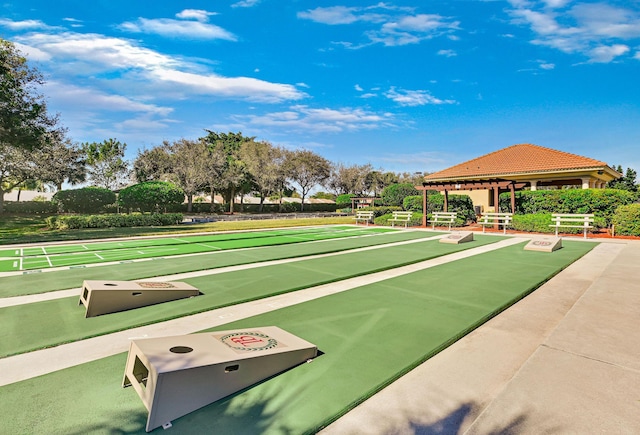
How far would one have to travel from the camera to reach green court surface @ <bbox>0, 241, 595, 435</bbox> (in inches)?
99.0

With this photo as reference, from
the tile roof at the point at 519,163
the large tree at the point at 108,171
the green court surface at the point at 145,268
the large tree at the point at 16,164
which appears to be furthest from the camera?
the large tree at the point at 108,171

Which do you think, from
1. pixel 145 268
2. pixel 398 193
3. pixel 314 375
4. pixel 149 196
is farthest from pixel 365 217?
pixel 314 375

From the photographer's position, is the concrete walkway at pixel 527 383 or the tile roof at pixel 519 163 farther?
the tile roof at pixel 519 163

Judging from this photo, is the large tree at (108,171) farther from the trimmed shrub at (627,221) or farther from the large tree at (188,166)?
the trimmed shrub at (627,221)

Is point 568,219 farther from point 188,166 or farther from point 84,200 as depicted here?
point 188,166

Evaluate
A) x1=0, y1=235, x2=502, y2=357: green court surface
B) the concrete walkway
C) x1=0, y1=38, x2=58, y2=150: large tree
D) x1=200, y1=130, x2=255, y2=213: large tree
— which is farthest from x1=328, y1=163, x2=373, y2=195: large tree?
the concrete walkway

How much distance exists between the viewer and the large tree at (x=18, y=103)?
15852 mm

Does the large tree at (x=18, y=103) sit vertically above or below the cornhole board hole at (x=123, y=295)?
above

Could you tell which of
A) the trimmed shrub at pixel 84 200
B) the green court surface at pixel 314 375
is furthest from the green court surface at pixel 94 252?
the trimmed shrub at pixel 84 200

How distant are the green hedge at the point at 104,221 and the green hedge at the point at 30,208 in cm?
1371

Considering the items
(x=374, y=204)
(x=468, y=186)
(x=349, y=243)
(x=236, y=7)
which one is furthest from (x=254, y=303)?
(x=374, y=204)

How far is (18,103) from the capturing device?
18.0m

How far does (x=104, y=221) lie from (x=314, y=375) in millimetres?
20753

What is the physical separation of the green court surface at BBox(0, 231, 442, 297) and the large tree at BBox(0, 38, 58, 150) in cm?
1288
